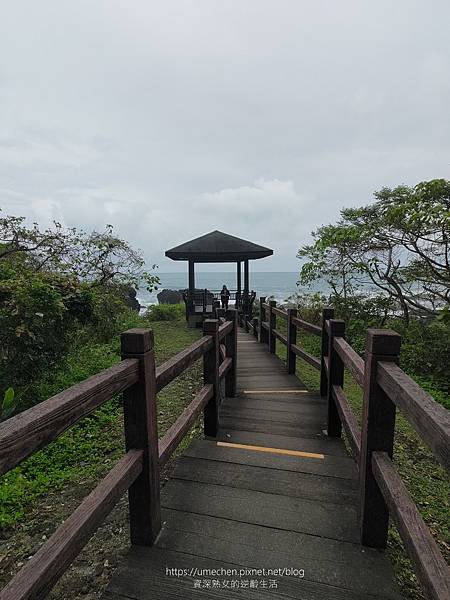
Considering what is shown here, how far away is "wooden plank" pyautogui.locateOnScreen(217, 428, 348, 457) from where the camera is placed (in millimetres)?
2691

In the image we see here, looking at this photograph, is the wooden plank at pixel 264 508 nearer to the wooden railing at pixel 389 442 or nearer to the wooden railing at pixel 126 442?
the wooden railing at pixel 389 442

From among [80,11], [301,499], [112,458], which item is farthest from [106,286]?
[301,499]

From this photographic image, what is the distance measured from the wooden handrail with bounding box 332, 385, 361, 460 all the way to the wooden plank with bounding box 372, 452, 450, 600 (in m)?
0.43

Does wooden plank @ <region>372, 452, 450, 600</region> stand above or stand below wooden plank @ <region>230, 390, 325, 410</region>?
above

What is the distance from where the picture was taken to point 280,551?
1658mm

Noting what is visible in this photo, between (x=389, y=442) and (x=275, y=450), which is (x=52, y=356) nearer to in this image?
(x=275, y=450)

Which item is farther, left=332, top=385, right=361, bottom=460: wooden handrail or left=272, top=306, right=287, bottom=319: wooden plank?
left=272, top=306, right=287, bottom=319: wooden plank

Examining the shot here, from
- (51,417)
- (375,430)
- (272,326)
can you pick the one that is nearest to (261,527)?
(375,430)

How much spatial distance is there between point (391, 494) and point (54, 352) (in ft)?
14.0

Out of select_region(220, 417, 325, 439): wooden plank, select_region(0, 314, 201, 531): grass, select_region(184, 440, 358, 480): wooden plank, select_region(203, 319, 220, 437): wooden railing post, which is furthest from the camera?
select_region(220, 417, 325, 439): wooden plank

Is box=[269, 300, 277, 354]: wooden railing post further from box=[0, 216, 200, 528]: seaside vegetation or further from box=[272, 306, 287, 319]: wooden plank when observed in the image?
box=[0, 216, 200, 528]: seaside vegetation

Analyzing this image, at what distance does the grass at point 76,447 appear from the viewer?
257 cm

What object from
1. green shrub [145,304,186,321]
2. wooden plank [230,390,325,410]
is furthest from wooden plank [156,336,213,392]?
green shrub [145,304,186,321]

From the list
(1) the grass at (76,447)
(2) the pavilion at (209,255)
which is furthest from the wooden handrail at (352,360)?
(2) the pavilion at (209,255)
